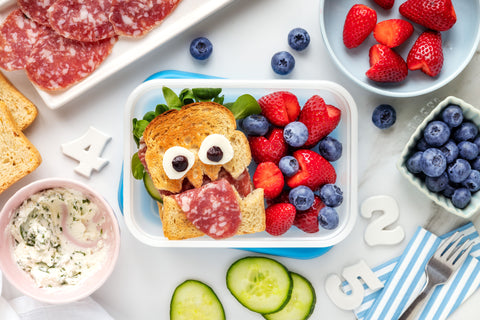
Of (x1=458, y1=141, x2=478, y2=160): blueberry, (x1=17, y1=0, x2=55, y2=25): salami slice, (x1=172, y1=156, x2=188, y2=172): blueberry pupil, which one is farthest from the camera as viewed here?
(x1=17, y1=0, x2=55, y2=25): salami slice

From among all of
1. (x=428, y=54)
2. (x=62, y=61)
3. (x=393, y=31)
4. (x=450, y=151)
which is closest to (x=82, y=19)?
(x=62, y=61)

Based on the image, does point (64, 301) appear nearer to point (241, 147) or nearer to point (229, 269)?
point (229, 269)

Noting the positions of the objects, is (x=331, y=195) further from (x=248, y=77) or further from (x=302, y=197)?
(x=248, y=77)

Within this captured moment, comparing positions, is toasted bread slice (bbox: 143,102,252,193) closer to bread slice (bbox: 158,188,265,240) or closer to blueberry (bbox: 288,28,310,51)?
bread slice (bbox: 158,188,265,240)

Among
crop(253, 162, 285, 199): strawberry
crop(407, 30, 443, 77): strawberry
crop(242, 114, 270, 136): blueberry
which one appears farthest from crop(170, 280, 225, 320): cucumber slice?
crop(407, 30, 443, 77): strawberry

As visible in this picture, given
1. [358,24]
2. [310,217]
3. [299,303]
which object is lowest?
[299,303]

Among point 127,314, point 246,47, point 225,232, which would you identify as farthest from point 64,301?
point 246,47

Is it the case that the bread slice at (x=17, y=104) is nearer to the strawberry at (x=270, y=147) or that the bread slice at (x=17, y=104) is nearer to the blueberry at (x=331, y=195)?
the strawberry at (x=270, y=147)

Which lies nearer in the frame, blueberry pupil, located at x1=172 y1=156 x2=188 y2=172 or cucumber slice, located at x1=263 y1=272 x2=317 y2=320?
blueberry pupil, located at x1=172 y1=156 x2=188 y2=172
